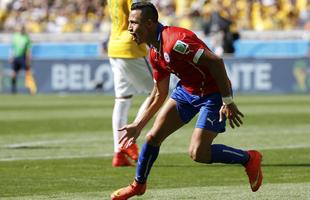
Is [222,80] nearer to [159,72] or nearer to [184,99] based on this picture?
[184,99]

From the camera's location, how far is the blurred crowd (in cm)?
3253

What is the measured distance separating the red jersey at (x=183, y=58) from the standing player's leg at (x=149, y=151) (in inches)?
11.5

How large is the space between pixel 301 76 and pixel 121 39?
59.4ft

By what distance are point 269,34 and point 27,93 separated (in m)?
8.16

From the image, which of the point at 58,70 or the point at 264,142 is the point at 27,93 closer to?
the point at 58,70

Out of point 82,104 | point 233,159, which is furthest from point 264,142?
point 82,104

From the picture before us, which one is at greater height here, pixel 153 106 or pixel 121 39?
pixel 153 106

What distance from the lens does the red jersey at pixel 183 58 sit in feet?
25.5

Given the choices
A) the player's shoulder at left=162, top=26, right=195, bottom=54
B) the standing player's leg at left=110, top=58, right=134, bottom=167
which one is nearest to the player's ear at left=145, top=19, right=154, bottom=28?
the player's shoulder at left=162, top=26, right=195, bottom=54

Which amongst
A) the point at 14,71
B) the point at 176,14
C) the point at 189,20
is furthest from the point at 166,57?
the point at 176,14

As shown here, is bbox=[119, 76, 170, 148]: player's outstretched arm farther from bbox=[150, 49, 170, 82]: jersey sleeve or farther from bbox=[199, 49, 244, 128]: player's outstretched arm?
bbox=[199, 49, 244, 128]: player's outstretched arm

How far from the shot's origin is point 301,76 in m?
29.2

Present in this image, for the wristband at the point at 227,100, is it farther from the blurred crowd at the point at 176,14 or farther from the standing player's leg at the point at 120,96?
the blurred crowd at the point at 176,14

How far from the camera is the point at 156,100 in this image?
852 centimetres
